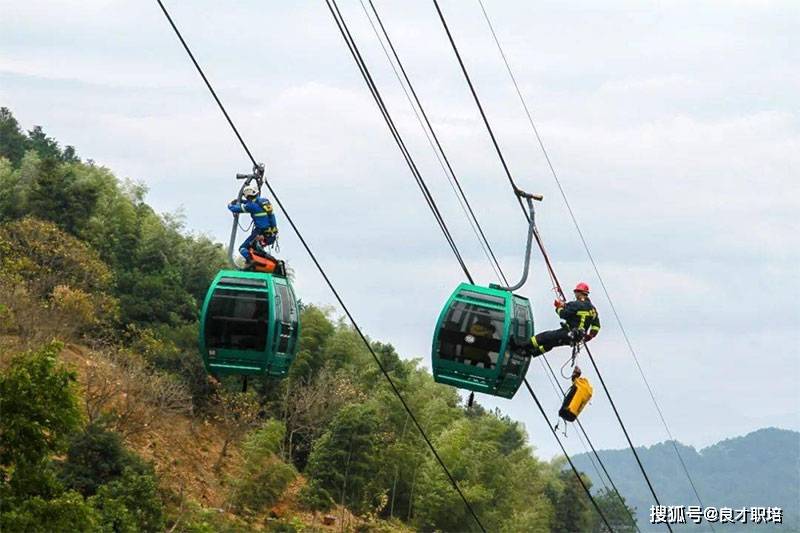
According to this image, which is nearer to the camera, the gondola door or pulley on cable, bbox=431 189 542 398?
the gondola door

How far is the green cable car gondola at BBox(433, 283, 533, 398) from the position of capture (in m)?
29.8

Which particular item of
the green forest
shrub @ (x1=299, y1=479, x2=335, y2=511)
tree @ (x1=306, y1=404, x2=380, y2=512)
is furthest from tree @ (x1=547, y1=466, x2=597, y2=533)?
shrub @ (x1=299, y1=479, x2=335, y2=511)

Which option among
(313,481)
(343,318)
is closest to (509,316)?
(313,481)

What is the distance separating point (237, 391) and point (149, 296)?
33.1 feet

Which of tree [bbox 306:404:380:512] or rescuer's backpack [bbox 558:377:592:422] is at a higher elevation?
tree [bbox 306:404:380:512]

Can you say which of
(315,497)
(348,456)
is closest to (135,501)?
(315,497)

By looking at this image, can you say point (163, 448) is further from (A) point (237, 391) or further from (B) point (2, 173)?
(B) point (2, 173)

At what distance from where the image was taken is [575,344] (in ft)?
95.9

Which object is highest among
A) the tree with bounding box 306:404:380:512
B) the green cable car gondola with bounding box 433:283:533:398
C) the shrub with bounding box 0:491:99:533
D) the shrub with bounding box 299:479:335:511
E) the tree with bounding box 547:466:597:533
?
the tree with bounding box 547:466:597:533

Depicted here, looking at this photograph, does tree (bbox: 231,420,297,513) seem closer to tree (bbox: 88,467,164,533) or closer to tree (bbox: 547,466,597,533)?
tree (bbox: 88,467,164,533)

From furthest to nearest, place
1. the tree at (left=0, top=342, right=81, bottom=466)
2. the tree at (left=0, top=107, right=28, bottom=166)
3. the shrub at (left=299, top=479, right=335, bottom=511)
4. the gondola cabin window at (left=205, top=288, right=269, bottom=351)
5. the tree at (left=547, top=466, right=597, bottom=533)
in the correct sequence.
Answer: the tree at (left=0, top=107, right=28, bottom=166)
the tree at (left=547, top=466, right=597, bottom=533)
the shrub at (left=299, top=479, right=335, bottom=511)
the tree at (left=0, top=342, right=81, bottom=466)
the gondola cabin window at (left=205, top=288, right=269, bottom=351)

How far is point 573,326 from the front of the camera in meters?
29.2

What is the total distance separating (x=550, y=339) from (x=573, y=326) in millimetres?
584

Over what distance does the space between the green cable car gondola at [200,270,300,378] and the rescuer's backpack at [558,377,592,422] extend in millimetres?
5500
